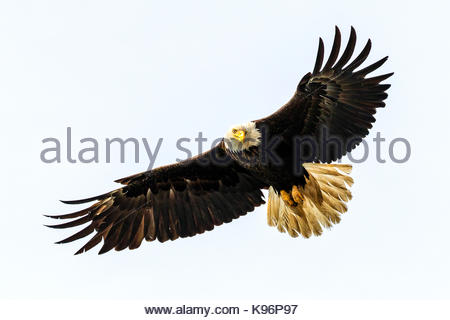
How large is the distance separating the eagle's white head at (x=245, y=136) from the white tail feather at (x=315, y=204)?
74cm

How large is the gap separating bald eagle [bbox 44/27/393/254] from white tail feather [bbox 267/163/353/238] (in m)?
0.01

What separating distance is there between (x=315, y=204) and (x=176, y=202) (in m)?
1.68

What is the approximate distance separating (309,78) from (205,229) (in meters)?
2.24

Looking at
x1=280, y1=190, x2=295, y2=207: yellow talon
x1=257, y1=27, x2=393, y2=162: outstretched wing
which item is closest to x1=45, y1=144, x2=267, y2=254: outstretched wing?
x1=280, y1=190, x2=295, y2=207: yellow talon

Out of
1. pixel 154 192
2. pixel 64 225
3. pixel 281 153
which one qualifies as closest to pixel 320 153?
pixel 281 153

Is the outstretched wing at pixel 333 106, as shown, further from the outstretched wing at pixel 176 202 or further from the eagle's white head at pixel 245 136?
the outstretched wing at pixel 176 202

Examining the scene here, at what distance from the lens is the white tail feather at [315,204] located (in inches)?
398

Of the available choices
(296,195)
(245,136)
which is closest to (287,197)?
(296,195)

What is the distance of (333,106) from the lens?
9844 millimetres

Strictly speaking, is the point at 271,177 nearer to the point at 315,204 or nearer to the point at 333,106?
the point at 315,204

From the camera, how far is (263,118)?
9859 millimetres

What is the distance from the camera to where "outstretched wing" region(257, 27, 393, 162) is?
9.64 m

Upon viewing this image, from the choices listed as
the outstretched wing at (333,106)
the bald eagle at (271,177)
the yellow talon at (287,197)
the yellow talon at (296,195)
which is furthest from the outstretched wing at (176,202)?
the outstretched wing at (333,106)

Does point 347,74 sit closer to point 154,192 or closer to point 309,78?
point 309,78
